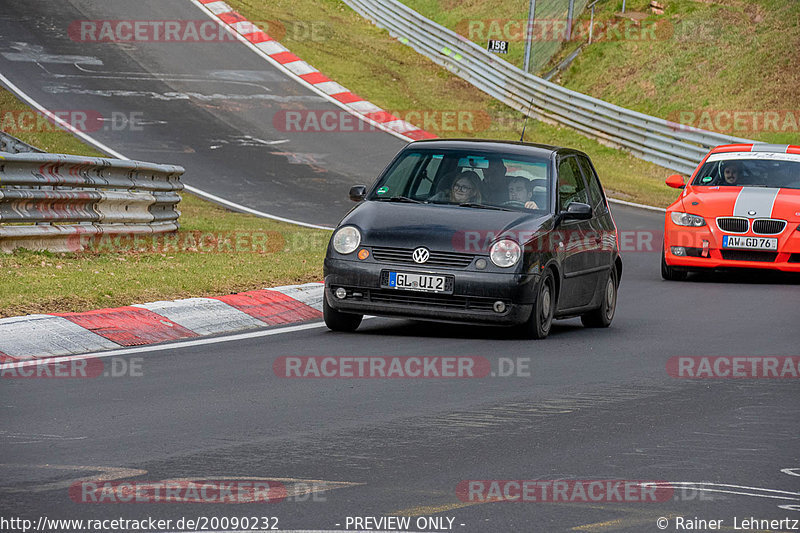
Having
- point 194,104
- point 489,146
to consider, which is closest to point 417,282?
point 489,146

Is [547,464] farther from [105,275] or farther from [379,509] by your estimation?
[105,275]

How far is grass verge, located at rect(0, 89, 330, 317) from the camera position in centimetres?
1077

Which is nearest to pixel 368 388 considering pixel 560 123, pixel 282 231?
pixel 282 231

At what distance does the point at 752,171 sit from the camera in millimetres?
17266

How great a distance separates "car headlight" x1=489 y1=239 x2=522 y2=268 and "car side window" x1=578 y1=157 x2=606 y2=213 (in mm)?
2145

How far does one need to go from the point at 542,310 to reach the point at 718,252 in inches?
240

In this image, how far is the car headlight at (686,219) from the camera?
53.7 feet

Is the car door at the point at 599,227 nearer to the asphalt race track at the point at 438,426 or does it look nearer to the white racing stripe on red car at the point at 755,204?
the asphalt race track at the point at 438,426

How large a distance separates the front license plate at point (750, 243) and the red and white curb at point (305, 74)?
13.9m

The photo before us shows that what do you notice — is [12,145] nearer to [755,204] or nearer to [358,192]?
[358,192]

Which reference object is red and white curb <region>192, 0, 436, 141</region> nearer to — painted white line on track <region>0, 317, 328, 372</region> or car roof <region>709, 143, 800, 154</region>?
car roof <region>709, 143, 800, 154</region>

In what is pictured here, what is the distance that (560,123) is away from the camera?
3362 cm

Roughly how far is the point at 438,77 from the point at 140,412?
29963mm

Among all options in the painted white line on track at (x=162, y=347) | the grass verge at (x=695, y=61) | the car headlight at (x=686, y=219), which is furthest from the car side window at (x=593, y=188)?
the grass verge at (x=695, y=61)
